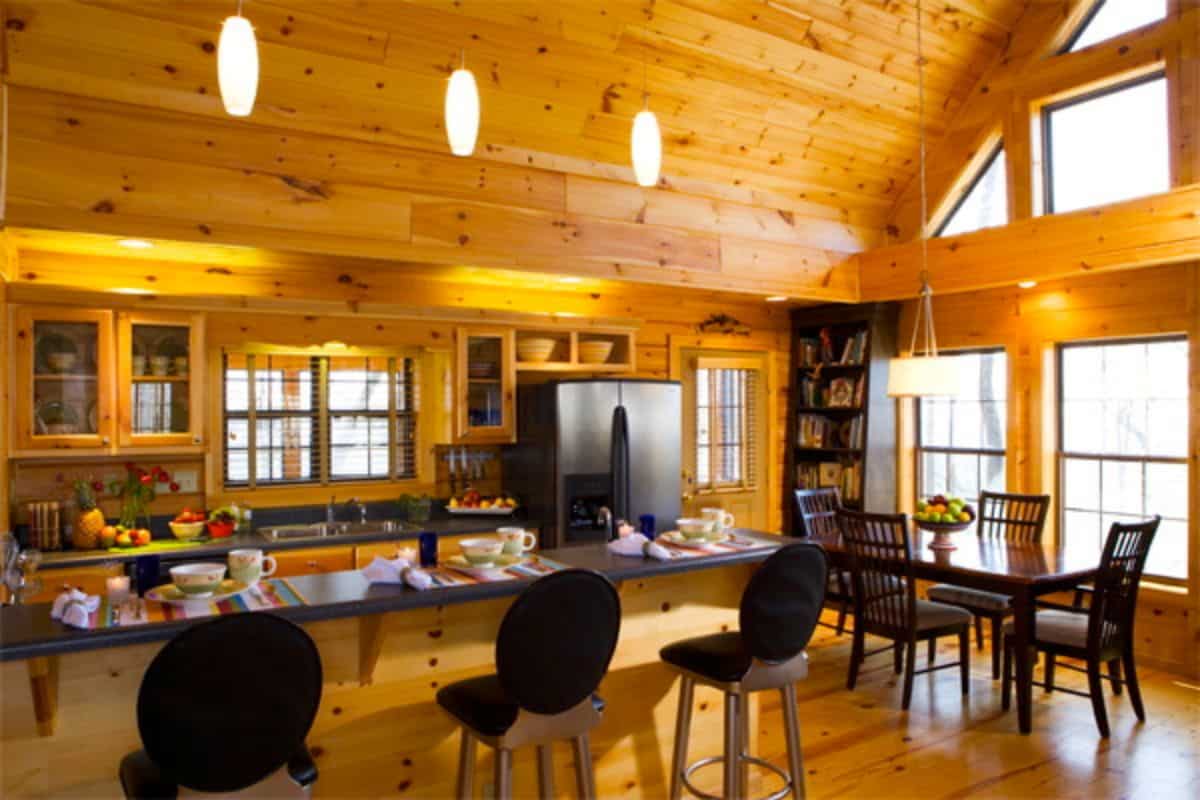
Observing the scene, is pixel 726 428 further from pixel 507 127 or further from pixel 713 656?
pixel 713 656

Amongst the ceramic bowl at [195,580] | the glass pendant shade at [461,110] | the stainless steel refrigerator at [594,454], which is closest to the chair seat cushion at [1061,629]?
the stainless steel refrigerator at [594,454]

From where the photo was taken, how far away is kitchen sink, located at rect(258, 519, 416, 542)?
4.59m

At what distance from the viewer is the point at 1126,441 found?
5.29m

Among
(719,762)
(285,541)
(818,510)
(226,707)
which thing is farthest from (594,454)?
(226,707)

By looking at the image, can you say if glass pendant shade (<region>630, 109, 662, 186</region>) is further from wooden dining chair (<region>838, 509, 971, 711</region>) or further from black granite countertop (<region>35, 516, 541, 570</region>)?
black granite countertop (<region>35, 516, 541, 570</region>)

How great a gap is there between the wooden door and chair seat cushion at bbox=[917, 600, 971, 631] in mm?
2209

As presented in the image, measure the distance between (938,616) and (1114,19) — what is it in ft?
12.3

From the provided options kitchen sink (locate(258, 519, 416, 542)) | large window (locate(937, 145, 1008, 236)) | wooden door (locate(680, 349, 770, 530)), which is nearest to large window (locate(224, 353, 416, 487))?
kitchen sink (locate(258, 519, 416, 542))

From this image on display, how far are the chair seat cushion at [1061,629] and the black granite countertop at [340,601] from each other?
186cm

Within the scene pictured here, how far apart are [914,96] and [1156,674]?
3806mm

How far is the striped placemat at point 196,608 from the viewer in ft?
6.88

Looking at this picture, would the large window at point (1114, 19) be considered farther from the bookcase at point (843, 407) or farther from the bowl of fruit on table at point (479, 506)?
the bowl of fruit on table at point (479, 506)

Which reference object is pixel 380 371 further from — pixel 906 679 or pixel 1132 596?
pixel 1132 596

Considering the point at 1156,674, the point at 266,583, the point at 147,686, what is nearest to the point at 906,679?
the point at 1156,674
